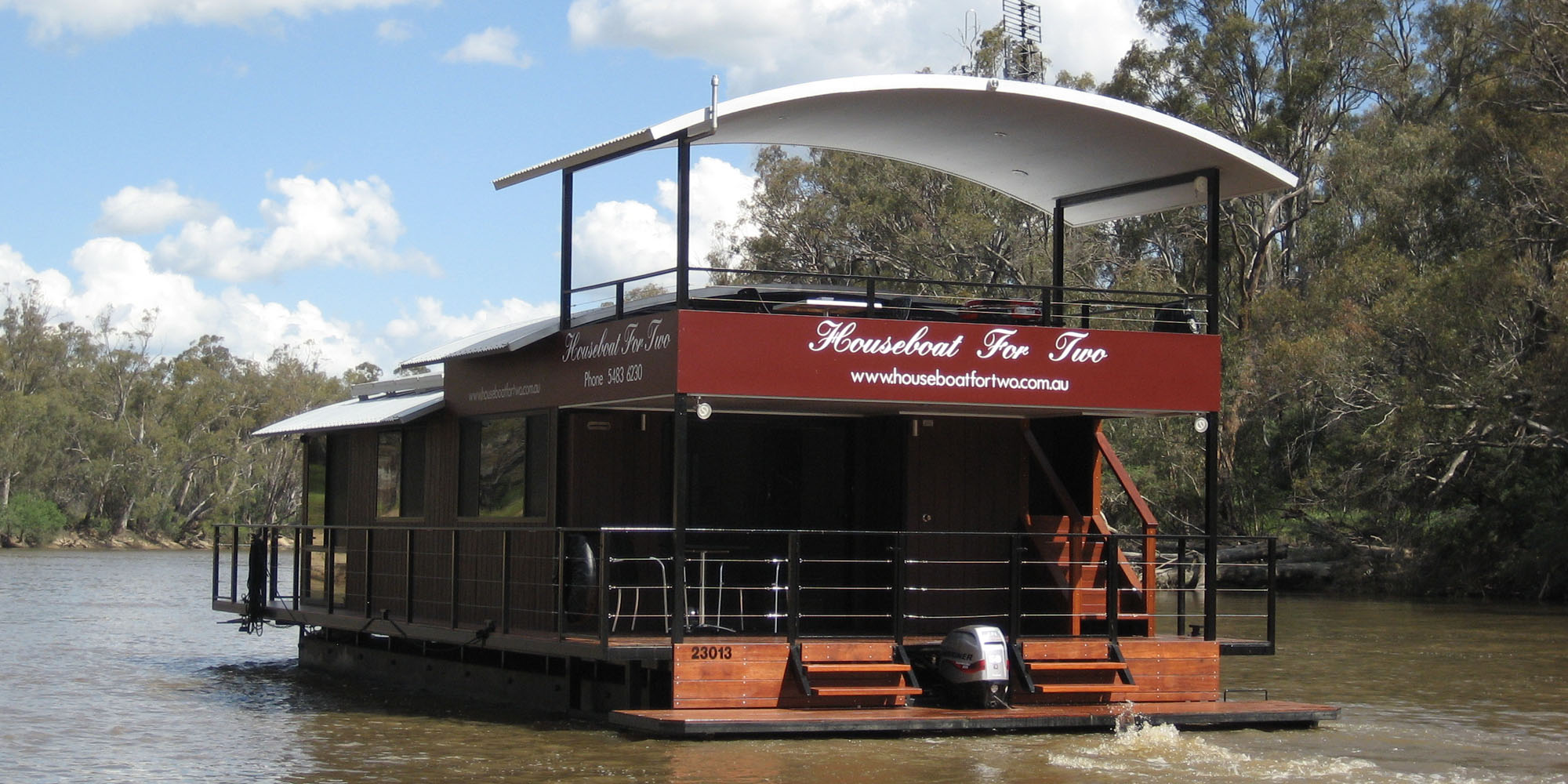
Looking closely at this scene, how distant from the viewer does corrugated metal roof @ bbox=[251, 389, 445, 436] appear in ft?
52.5

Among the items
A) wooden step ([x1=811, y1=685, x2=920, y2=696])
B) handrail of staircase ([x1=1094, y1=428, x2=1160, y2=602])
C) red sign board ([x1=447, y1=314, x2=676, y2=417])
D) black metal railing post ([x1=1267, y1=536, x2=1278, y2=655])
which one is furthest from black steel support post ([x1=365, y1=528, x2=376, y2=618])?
black metal railing post ([x1=1267, y1=536, x2=1278, y2=655])

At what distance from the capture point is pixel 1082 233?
4644 cm

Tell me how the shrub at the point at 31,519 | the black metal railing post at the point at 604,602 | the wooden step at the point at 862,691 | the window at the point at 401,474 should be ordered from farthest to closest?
the shrub at the point at 31,519
the window at the point at 401,474
the wooden step at the point at 862,691
the black metal railing post at the point at 604,602

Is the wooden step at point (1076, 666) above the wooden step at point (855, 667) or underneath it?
underneath

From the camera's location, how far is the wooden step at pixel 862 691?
12102mm

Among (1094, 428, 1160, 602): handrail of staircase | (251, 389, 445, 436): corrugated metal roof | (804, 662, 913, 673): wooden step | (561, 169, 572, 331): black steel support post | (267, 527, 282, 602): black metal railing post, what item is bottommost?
(804, 662, 913, 673): wooden step

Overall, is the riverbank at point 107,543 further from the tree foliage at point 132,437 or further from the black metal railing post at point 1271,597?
the black metal railing post at point 1271,597

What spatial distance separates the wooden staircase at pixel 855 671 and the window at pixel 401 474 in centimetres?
555

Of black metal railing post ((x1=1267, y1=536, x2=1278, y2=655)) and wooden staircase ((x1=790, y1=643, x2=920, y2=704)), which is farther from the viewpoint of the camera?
black metal railing post ((x1=1267, y1=536, x2=1278, y2=655))

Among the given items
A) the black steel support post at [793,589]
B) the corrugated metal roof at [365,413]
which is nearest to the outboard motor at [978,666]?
the black steel support post at [793,589]

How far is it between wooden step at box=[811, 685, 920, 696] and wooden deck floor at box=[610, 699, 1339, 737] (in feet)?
0.39

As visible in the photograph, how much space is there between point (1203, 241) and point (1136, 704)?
113 ft

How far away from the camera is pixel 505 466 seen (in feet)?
49.1

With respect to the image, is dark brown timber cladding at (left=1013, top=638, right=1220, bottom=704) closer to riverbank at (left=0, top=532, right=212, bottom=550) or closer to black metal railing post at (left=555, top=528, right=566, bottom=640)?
black metal railing post at (left=555, top=528, right=566, bottom=640)
